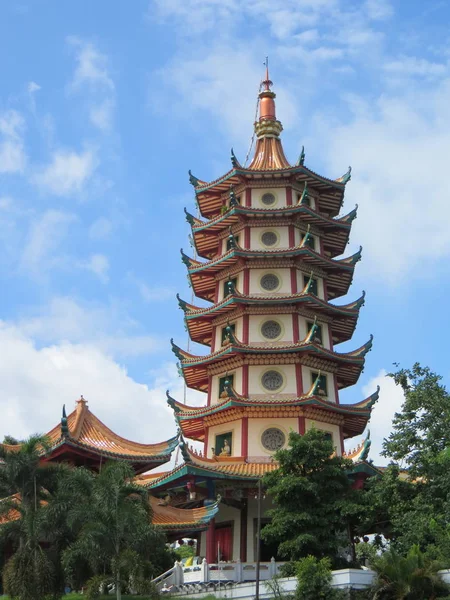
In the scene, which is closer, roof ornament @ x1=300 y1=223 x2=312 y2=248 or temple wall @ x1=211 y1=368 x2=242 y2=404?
temple wall @ x1=211 y1=368 x2=242 y2=404

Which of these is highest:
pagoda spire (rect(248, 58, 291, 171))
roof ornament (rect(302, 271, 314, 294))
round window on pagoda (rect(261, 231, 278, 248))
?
pagoda spire (rect(248, 58, 291, 171))

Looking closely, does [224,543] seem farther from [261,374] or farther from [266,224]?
[266,224]

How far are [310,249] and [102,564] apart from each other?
1632 centimetres

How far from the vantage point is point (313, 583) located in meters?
19.2

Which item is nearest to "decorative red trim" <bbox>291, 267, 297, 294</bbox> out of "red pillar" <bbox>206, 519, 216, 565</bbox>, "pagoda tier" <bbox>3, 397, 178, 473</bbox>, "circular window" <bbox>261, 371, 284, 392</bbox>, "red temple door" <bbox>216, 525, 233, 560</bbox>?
"circular window" <bbox>261, 371, 284, 392</bbox>

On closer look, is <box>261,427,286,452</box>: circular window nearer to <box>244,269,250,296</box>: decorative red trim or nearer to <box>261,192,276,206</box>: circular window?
<box>244,269,250,296</box>: decorative red trim

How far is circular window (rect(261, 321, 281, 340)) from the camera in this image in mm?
30797

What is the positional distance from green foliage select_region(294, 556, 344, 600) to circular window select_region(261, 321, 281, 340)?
12310 millimetres

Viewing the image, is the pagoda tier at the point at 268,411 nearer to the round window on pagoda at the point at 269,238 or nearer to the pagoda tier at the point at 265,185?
the round window on pagoda at the point at 269,238

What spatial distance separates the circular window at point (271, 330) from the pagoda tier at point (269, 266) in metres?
1.79

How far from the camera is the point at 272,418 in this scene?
28828 millimetres

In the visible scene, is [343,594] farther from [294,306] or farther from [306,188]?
[306,188]

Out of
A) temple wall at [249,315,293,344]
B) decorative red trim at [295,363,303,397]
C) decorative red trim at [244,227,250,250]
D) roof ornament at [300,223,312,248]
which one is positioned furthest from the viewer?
decorative red trim at [244,227,250,250]

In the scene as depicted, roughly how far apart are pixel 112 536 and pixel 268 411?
10834 mm
